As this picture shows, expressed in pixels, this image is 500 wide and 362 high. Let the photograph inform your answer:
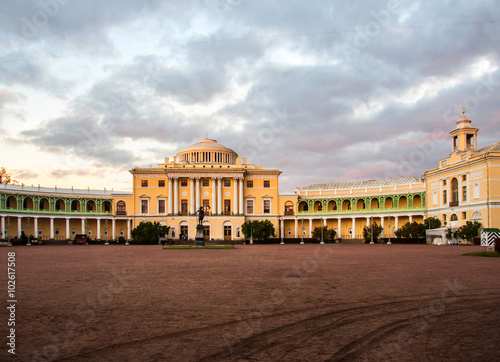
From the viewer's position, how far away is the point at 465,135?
2486 inches

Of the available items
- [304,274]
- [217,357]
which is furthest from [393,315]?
[304,274]

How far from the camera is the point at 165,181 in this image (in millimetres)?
82750

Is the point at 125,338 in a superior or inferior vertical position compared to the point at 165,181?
inferior

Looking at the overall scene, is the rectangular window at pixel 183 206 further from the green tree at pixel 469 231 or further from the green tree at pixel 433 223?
the green tree at pixel 469 231

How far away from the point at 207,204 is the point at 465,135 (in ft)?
147

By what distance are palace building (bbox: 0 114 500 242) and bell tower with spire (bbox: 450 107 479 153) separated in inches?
335

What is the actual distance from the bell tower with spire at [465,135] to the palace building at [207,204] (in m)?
8.51

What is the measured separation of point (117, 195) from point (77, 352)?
8002 centimetres

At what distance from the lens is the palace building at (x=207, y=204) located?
252ft

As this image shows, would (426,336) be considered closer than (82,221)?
Yes

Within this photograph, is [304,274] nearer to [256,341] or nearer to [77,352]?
[256,341]

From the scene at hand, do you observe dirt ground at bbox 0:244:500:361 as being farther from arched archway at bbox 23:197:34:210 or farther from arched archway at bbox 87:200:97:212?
arched archway at bbox 87:200:97:212

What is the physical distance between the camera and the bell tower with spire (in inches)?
2479

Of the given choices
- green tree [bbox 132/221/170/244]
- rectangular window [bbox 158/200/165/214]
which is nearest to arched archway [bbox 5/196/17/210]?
green tree [bbox 132/221/170/244]
